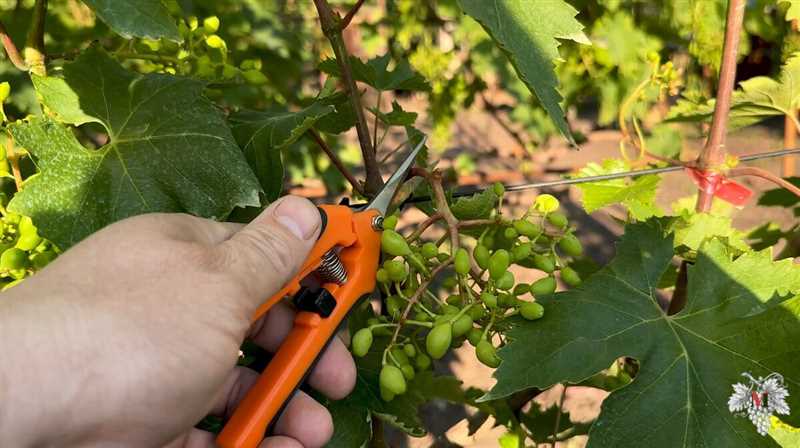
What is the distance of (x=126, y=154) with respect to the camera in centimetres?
93

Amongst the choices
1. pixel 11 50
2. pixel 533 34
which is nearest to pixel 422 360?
pixel 533 34

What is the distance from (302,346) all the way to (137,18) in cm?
43

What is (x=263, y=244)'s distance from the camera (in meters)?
0.80

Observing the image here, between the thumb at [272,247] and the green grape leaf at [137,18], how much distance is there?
0.79 ft

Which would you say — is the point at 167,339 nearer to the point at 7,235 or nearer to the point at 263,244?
the point at 263,244

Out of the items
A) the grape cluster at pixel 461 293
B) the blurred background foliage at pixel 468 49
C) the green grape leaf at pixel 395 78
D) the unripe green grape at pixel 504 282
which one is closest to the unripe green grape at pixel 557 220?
the grape cluster at pixel 461 293

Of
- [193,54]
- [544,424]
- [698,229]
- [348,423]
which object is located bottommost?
[544,424]

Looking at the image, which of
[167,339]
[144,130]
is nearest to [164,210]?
[144,130]

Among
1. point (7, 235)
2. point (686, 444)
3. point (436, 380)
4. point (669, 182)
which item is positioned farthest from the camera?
point (669, 182)

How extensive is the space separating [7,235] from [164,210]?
0.21m

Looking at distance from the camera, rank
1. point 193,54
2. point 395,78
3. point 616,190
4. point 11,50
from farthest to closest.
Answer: point 616,190
point 395,78
point 193,54
point 11,50

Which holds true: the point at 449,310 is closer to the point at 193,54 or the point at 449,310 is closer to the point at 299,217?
the point at 299,217

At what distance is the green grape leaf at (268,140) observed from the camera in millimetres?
983

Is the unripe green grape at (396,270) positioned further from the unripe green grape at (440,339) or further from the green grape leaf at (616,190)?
the green grape leaf at (616,190)
